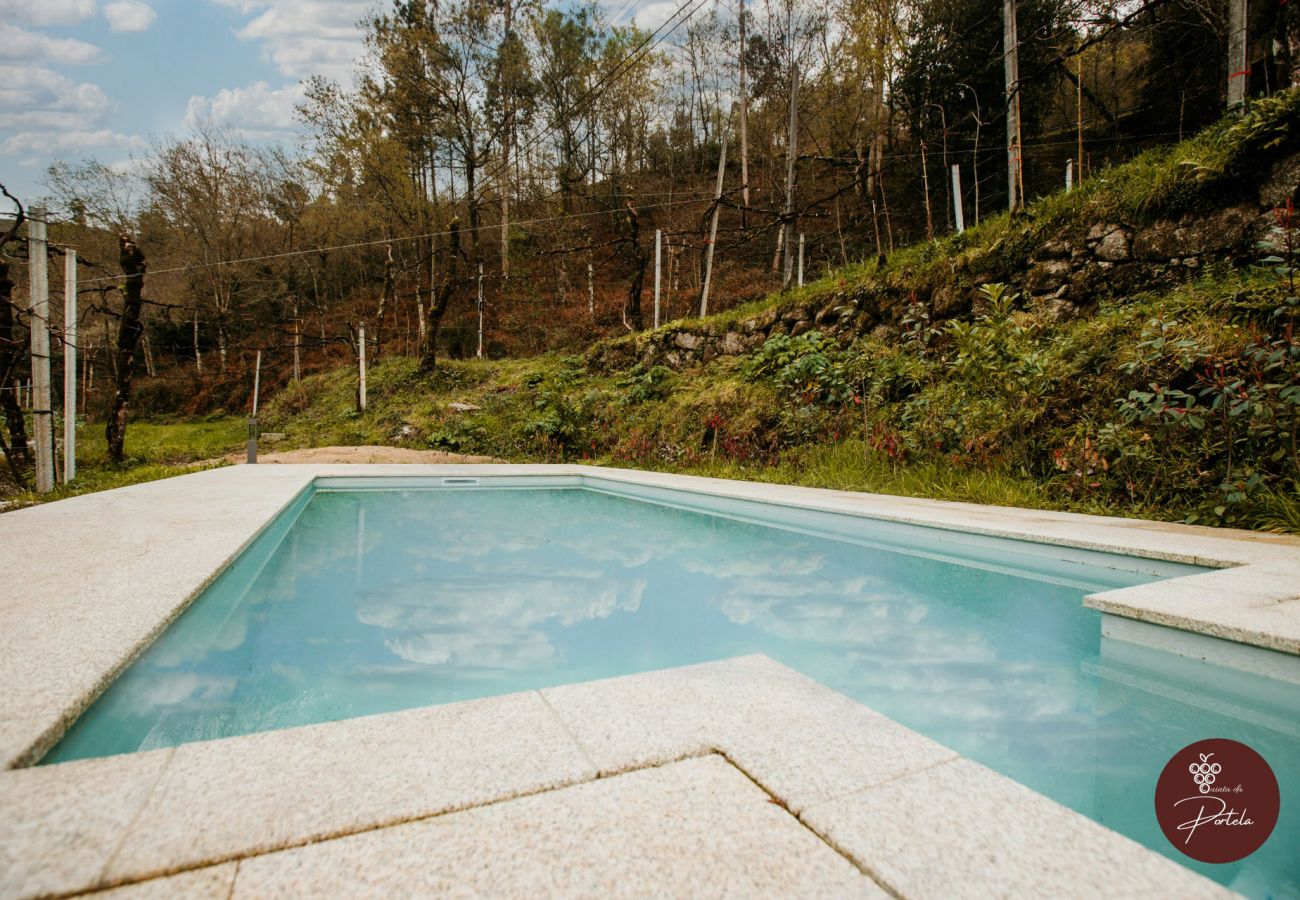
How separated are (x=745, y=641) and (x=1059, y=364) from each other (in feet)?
11.7

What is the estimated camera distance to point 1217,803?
1.22 m

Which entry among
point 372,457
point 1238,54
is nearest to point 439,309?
point 372,457

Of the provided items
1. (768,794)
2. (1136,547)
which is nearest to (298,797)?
(768,794)

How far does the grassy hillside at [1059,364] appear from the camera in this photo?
344 cm

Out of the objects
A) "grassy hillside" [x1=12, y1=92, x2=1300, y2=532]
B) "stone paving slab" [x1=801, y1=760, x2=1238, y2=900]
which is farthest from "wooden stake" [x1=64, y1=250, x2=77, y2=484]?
"stone paving slab" [x1=801, y1=760, x2=1238, y2=900]

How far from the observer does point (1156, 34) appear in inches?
436

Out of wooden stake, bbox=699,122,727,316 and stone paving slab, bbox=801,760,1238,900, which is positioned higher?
wooden stake, bbox=699,122,727,316

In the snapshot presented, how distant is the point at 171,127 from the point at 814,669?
2375 cm

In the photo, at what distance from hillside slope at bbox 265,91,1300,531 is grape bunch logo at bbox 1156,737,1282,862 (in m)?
2.43

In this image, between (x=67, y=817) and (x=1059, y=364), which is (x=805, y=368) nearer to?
(x=1059, y=364)

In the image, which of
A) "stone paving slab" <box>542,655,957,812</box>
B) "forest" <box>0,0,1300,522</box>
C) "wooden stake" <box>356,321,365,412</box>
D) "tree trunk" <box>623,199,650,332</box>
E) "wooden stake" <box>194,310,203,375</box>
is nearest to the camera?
"stone paving slab" <box>542,655,957,812</box>

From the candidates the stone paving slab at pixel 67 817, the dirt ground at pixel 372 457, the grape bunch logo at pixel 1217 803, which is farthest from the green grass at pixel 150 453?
the grape bunch logo at pixel 1217 803

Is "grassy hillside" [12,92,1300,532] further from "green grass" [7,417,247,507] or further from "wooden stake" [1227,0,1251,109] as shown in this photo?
"green grass" [7,417,247,507]

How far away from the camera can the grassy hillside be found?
135 inches
